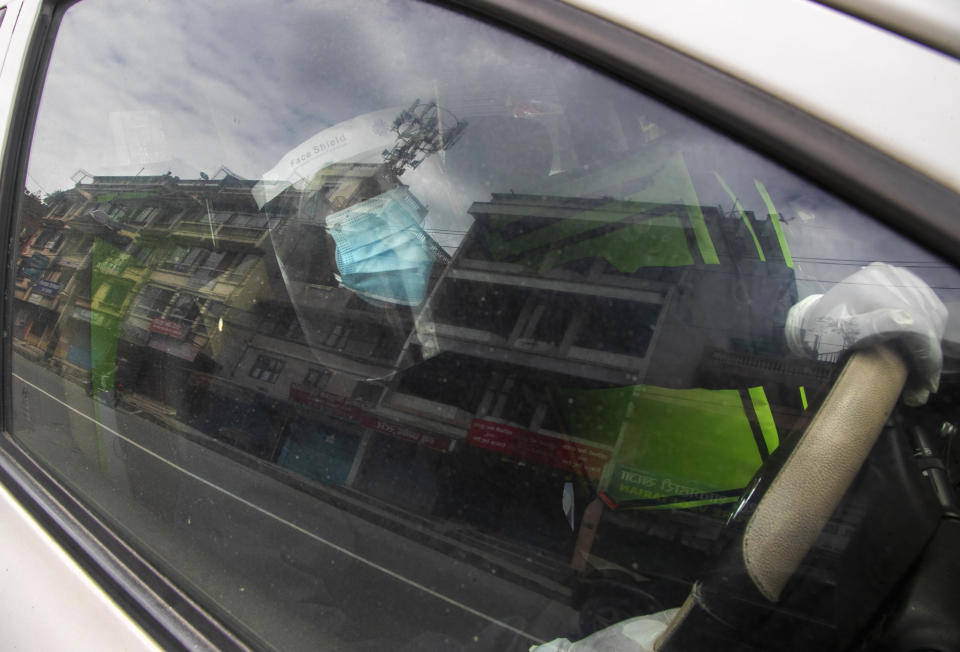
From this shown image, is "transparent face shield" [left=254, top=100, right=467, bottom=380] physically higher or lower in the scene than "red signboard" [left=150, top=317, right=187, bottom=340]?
higher

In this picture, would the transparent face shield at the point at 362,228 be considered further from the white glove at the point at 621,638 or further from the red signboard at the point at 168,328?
the white glove at the point at 621,638

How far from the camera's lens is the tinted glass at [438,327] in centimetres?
96

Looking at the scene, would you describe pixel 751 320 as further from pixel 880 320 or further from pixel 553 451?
pixel 553 451

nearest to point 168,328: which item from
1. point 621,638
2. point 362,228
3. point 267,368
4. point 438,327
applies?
point 267,368

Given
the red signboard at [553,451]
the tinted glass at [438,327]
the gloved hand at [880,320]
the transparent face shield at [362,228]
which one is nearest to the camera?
the gloved hand at [880,320]

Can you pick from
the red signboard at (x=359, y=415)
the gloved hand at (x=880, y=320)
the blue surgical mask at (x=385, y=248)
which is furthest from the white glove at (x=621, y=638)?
the blue surgical mask at (x=385, y=248)

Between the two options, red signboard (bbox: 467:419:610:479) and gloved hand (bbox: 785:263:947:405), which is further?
red signboard (bbox: 467:419:610:479)

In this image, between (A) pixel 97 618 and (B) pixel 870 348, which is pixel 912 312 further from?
(A) pixel 97 618

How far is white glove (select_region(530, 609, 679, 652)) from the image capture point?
1049mm

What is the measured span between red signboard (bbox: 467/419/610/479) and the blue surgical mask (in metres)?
0.33

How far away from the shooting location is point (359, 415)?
3.95ft

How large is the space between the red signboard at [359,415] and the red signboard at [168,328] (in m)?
0.42

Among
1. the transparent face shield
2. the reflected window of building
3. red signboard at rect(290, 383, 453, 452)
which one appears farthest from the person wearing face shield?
the reflected window of building

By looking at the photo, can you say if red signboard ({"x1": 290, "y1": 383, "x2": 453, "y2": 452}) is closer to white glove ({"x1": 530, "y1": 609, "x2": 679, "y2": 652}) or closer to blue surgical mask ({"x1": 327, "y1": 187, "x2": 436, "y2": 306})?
blue surgical mask ({"x1": 327, "y1": 187, "x2": 436, "y2": 306})
